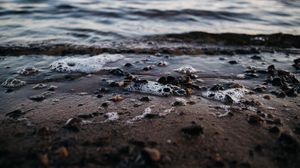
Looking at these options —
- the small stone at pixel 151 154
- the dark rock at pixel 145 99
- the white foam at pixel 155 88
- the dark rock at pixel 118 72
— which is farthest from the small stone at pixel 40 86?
the small stone at pixel 151 154

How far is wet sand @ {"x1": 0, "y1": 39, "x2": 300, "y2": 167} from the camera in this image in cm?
233

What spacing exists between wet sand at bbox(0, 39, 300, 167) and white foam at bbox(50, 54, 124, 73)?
0.49 feet

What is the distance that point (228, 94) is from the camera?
11.5 feet

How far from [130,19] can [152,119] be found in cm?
484

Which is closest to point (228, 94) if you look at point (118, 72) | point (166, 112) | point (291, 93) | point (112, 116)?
point (291, 93)

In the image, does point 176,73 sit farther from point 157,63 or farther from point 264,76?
point 264,76

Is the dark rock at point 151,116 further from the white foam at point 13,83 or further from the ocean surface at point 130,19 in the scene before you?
the ocean surface at point 130,19

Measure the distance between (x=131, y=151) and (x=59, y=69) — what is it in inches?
92.0

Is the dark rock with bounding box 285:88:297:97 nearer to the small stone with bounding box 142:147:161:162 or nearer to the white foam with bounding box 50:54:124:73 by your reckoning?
the small stone with bounding box 142:147:161:162

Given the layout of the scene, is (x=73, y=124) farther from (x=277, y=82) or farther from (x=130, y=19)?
(x=130, y=19)

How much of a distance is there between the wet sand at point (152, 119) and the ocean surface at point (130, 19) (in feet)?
6.20

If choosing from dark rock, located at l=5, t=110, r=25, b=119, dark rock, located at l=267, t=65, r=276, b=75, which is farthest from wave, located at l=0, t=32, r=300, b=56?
dark rock, located at l=5, t=110, r=25, b=119

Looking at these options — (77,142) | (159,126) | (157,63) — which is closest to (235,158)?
(159,126)

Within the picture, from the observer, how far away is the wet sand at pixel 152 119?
2326mm
